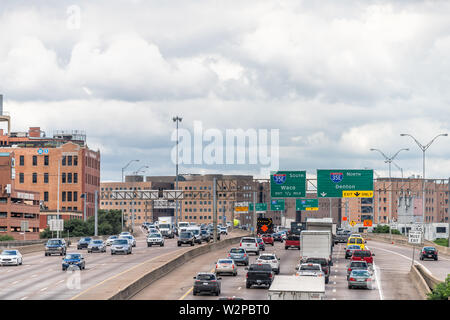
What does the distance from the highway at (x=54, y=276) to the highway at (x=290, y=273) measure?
14.2ft

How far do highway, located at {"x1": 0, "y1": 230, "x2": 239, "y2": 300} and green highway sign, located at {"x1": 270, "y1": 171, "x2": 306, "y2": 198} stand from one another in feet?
52.8

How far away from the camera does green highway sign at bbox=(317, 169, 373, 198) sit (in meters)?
88.9

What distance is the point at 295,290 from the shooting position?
1463 inches

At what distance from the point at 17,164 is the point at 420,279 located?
13725 cm

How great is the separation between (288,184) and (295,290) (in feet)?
178

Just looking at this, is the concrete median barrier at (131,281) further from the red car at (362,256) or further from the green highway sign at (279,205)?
the green highway sign at (279,205)

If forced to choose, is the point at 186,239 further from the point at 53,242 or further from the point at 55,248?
the point at 55,248

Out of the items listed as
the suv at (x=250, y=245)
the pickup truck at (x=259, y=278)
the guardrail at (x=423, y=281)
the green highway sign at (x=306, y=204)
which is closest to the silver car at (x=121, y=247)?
the suv at (x=250, y=245)

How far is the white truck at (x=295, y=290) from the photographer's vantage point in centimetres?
3709

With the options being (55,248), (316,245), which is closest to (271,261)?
(316,245)

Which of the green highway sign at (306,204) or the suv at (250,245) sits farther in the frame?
the green highway sign at (306,204)
